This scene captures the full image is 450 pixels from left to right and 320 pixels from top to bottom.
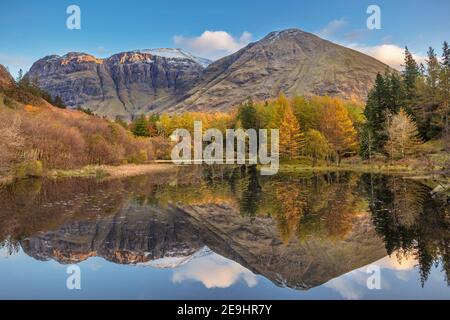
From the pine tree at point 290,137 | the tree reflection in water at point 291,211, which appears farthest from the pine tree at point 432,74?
the tree reflection in water at point 291,211

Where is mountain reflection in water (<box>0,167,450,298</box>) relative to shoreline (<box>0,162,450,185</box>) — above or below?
below

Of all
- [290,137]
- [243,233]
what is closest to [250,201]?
[243,233]

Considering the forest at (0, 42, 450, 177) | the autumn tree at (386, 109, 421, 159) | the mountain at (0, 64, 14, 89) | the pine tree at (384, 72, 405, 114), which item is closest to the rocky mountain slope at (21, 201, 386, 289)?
the forest at (0, 42, 450, 177)

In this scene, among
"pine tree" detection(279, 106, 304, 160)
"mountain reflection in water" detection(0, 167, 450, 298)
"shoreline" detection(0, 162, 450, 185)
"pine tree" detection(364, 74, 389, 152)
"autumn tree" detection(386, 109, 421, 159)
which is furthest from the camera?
"pine tree" detection(279, 106, 304, 160)

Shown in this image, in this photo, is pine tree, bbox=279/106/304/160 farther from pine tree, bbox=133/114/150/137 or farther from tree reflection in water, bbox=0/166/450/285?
pine tree, bbox=133/114/150/137

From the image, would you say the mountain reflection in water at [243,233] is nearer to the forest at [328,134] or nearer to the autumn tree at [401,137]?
the forest at [328,134]

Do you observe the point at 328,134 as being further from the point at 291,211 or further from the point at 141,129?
the point at 141,129

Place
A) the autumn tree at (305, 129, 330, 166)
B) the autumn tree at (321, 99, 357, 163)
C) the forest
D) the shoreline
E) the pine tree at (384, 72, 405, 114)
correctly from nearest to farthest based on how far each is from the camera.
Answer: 1. the shoreline
2. the forest
3. the autumn tree at (305, 129, 330, 166)
4. the pine tree at (384, 72, 405, 114)
5. the autumn tree at (321, 99, 357, 163)

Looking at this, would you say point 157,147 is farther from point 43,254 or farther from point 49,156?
point 43,254

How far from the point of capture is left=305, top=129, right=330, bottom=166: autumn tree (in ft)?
226

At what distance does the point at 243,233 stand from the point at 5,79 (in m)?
118

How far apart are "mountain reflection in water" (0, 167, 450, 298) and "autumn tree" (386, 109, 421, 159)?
2960 cm

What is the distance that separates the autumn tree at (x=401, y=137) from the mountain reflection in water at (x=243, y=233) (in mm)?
29602

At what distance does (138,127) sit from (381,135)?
266 ft
